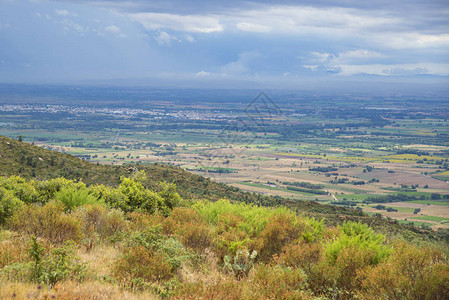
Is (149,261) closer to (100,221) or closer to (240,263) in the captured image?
(240,263)

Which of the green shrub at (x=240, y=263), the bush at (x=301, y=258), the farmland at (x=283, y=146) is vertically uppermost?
the bush at (x=301, y=258)

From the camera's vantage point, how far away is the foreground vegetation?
5605mm

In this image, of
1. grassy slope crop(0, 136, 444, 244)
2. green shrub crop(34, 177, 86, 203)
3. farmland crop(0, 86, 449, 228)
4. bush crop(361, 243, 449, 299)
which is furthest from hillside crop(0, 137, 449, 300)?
grassy slope crop(0, 136, 444, 244)

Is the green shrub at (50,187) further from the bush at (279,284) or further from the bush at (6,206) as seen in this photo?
the bush at (279,284)

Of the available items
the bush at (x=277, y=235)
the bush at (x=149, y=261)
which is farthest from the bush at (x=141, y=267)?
the bush at (x=277, y=235)

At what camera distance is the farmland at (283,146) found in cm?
6236

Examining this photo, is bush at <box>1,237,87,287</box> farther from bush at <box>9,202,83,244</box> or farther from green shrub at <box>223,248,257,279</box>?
green shrub at <box>223,248,257,279</box>

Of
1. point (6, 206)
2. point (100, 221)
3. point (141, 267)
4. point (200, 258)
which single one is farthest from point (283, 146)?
point (141, 267)

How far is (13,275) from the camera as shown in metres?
5.66

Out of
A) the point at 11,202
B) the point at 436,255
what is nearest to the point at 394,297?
the point at 436,255

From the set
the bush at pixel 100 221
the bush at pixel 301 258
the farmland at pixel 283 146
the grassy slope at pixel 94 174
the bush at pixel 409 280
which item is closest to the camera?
the bush at pixel 409 280

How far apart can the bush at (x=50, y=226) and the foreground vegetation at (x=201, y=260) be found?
19mm

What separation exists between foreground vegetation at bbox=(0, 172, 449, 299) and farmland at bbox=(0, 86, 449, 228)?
430 inches

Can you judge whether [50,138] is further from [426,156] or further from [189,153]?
[426,156]
